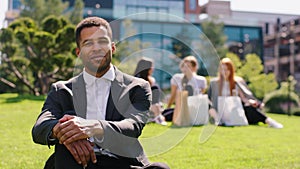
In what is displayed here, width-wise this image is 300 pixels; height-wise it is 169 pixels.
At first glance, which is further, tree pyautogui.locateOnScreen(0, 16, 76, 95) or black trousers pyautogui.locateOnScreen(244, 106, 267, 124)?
tree pyautogui.locateOnScreen(0, 16, 76, 95)

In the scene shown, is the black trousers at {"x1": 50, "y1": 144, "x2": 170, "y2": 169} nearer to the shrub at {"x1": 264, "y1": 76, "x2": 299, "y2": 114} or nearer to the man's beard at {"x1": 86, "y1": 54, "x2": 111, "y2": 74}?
the man's beard at {"x1": 86, "y1": 54, "x2": 111, "y2": 74}

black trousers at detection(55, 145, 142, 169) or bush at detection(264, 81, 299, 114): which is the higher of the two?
black trousers at detection(55, 145, 142, 169)

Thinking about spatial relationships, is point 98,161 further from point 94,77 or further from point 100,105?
point 94,77

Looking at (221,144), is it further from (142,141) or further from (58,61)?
(58,61)

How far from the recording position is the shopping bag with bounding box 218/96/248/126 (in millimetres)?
9922

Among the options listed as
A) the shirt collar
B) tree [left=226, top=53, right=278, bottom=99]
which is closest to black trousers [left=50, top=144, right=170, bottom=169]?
the shirt collar

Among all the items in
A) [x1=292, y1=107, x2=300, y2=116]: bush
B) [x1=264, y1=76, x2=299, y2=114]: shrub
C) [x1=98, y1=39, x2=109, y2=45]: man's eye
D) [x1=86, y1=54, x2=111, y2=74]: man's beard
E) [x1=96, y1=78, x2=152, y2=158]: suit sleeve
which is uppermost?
[x1=98, y1=39, x2=109, y2=45]: man's eye

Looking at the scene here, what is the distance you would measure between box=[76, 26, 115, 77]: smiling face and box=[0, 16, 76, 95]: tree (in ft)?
50.2

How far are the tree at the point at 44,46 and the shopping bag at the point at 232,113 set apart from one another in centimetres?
911

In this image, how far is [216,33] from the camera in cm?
3872

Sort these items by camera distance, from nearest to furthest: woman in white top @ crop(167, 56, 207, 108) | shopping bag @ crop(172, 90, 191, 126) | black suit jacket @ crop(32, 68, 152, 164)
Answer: black suit jacket @ crop(32, 68, 152, 164) < shopping bag @ crop(172, 90, 191, 126) < woman in white top @ crop(167, 56, 207, 108)

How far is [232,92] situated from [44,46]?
9.92 meters

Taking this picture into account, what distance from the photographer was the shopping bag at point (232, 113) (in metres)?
9.92

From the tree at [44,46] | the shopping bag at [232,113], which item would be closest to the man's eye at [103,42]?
the shopping bag at [232,113]
